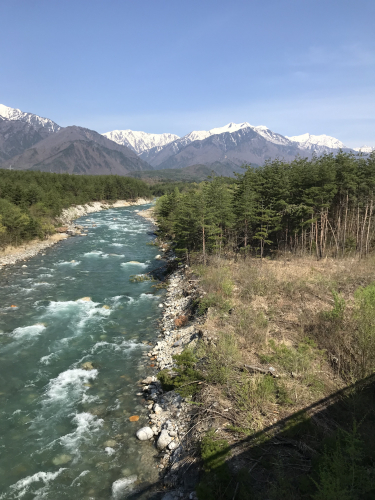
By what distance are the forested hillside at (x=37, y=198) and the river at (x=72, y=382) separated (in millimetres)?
11306

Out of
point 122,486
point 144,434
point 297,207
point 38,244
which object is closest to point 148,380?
point 144,434

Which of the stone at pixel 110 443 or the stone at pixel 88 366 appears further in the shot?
the stone at pixel 88 366

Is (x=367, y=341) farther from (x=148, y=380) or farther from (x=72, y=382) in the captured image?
(x=72, y=382)

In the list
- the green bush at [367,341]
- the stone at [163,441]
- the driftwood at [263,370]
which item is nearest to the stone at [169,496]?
the stone at [163,441]

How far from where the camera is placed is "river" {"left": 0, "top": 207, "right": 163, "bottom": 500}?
8.02 meters

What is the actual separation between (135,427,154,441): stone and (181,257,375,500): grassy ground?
2.09m

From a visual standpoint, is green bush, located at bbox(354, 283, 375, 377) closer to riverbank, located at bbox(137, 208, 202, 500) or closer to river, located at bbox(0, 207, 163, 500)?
riverbank, located at bbox(137, 208, 202, 500)

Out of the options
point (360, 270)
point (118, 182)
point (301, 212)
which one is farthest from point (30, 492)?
point (118, 182)

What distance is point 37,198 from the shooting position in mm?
48312

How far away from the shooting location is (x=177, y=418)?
9273 mm

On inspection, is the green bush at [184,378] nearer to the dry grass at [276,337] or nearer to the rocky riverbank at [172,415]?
the rocky riverbank at [172,415]

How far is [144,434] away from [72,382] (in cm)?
464

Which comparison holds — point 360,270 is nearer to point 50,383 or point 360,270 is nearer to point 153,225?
point 50,383

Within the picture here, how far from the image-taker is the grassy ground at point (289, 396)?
18.8ft
